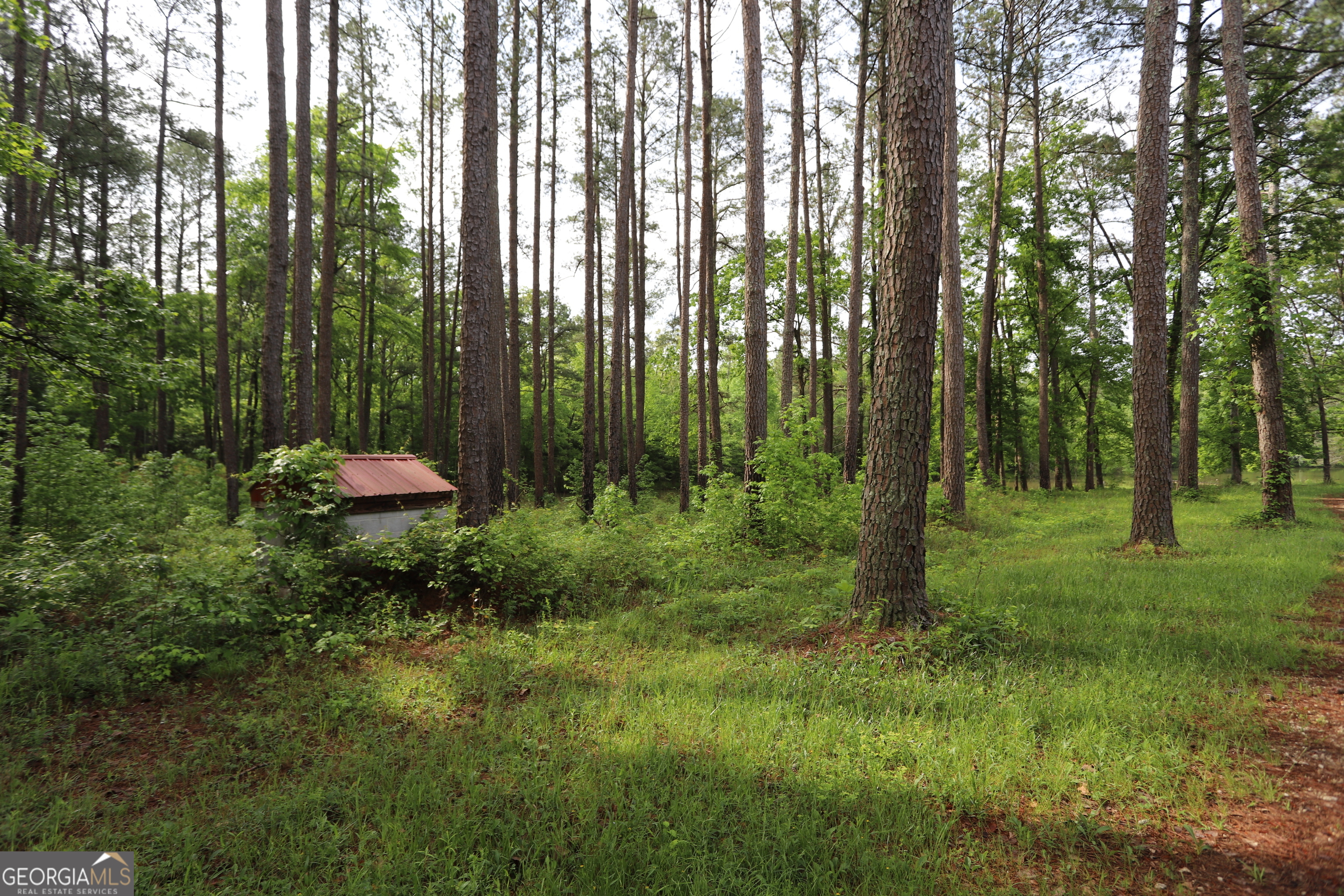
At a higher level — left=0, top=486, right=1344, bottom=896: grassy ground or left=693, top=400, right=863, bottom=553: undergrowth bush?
left=693, top=400, right=863, bottom=553: undergrowth bush

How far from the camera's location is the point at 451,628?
19.7ft

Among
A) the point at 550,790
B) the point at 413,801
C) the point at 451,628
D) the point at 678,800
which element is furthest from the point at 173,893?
the point at 451,628

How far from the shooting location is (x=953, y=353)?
12.8 m

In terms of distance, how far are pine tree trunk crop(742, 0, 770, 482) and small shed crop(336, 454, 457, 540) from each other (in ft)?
17.8

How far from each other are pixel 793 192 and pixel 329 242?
11.7 m

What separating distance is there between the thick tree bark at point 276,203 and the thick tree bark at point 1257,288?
60.0 feet

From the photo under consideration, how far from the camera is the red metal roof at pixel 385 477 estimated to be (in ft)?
25.2

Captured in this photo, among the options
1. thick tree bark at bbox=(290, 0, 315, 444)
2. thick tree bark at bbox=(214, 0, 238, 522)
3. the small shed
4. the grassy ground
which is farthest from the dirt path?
thick tree bark at bbox=(214, 0, 238, 522)

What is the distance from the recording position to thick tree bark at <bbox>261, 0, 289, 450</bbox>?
385 inches

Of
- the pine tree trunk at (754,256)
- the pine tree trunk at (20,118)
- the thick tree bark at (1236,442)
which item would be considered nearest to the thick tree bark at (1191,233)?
the pine tree trunk at (754,256)

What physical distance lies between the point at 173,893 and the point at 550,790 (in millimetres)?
1544

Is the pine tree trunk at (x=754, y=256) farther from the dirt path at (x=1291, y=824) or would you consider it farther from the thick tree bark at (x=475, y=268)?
the dirt path at (x=1291, y=824)

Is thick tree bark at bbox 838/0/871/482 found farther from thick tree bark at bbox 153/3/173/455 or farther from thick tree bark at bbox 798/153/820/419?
thick tree bark at bbox 153/3/173/455

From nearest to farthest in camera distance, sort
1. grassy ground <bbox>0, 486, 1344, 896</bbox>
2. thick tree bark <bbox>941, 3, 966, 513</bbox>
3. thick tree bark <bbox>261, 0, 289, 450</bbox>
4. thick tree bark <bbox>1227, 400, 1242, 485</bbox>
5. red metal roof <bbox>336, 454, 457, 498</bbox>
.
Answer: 1. grassy ground <bbox>0, 486, 1344, 896</bbox>
2. red metal roof <bbox>336, 454, 457, 498</bbox>
3. thick tree bark <bbox>261, 0, 289, 450</bbox>
4. thick tree bark <bbox>941, 3, 966, 513</bbox>
5. thick tree bark <bbox>1227, 400, 1242, 485</bbox>
